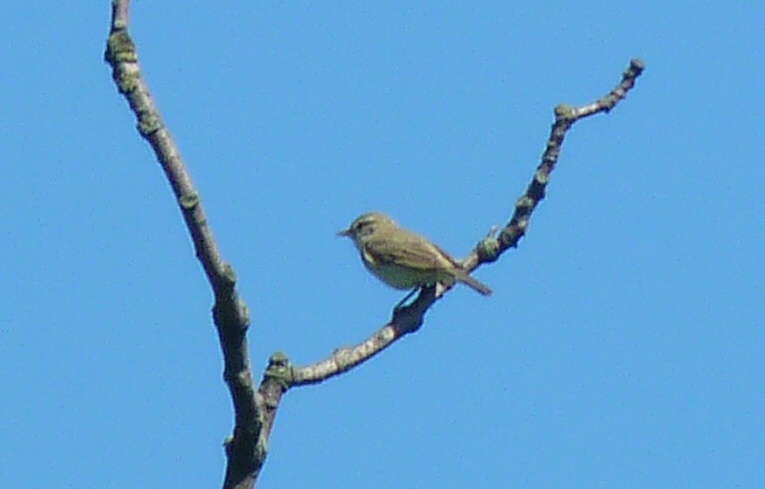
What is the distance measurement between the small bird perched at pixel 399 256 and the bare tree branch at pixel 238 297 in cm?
254

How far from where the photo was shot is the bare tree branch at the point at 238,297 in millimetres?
5441

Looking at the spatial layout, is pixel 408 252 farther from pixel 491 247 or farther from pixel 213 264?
pixel 213 264

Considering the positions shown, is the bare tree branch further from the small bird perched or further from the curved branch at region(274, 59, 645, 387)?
the small bird perched

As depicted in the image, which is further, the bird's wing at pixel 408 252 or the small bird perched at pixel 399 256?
the bird's wing at pixel 408 252

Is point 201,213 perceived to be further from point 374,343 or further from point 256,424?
point 374,343

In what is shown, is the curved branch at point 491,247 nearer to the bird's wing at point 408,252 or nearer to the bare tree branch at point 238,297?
the bare tree branch at point 238,297

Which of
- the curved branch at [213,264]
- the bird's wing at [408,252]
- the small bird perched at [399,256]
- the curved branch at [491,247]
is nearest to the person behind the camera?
the curved branch at [213,264]

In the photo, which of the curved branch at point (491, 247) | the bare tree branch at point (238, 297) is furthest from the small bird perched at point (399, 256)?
the bare tree branch at point (238, 297)

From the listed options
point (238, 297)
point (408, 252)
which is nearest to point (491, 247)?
point (238, 297)

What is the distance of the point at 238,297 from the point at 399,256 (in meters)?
7.63

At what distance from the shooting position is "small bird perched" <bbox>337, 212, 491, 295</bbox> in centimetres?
1152

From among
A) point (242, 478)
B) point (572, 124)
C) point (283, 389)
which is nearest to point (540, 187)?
point (572, 124)

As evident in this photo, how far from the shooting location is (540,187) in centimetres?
781

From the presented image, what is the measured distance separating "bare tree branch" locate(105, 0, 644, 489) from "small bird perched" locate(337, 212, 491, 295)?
8.32 feet
